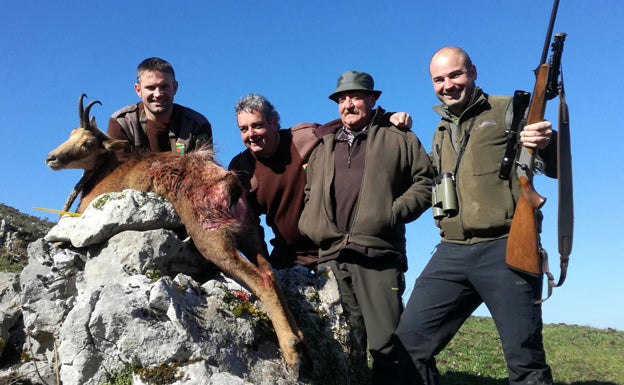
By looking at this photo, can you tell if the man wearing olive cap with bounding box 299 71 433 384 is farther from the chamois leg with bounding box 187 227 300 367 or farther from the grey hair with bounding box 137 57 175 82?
the grey hair with bounding box 137 57 175 82

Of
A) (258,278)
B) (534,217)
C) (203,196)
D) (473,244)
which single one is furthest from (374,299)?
(203,196)

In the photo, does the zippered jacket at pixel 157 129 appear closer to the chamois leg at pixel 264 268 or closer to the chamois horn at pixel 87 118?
the chamois horn at pixel 87 118

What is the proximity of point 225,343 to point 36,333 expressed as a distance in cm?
250

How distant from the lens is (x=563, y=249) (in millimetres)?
5887

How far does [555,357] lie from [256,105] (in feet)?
41.6

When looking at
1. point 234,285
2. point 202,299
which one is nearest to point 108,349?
point 202,299

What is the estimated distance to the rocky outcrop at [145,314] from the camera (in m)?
5.40

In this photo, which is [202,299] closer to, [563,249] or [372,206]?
[372,206]

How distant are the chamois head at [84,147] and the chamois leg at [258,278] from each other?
5.99ft

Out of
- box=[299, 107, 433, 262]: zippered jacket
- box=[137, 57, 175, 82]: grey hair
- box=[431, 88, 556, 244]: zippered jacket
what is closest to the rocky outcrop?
box=[299, 107, 433, 262]: zippered jacket

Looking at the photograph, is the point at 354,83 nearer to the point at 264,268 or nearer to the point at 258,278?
the point at 264,268

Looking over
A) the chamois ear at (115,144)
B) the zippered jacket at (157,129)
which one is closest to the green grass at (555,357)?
the zippered jacket at (157,129)

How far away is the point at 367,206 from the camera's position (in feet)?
23.2

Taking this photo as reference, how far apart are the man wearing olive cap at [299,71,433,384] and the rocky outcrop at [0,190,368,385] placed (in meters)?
0.32
